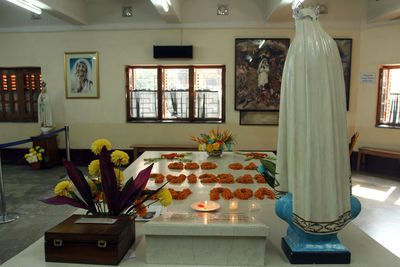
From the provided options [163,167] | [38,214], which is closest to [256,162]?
[163,167]

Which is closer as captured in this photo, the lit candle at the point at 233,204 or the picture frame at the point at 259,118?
the lit candle at the point at 233,204

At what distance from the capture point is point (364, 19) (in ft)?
21.7

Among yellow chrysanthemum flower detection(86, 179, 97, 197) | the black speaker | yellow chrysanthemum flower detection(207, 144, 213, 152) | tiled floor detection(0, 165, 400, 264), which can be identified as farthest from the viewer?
the black speaker

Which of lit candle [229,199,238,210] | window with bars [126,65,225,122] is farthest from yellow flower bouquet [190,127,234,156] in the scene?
window with bars [126,65,225,122]

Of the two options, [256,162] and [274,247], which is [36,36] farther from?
[274,247]

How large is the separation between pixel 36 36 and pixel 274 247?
7570 mm

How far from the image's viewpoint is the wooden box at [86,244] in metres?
1.33

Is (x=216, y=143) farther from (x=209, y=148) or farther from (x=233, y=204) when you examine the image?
(x=233, y=204)

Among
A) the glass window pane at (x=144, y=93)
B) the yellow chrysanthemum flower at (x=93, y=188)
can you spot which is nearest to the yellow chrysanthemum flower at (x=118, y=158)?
the yellow chrysanthemum flower at (x=93, y=188)

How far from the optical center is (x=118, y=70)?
7.09 m

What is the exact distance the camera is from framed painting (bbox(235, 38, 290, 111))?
22.2 ft

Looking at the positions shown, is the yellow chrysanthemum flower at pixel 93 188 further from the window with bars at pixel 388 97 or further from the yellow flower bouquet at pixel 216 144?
the window with bars at pixel 388 97

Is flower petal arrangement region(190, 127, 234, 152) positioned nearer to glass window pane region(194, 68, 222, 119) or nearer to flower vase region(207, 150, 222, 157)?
flower vase region(207, 150, 222, 157)

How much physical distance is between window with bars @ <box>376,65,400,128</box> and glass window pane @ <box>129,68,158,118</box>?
499 centimetres
